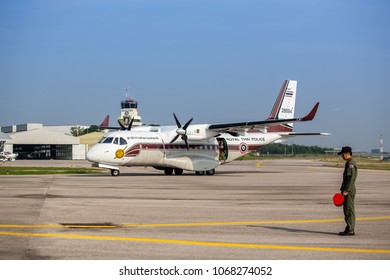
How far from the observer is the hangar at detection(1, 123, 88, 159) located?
10400 centimetres

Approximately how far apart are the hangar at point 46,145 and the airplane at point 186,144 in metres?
62.6

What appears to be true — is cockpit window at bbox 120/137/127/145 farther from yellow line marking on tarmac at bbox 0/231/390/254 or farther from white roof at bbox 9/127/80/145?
white roof at bbox 9/127/80/145

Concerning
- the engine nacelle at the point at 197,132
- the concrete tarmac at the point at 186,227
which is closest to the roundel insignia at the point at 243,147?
the engine nacelle at the point at 197,132

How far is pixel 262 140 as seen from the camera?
44094 mm

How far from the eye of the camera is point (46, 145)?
106 metres

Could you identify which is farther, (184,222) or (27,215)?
(27,215)

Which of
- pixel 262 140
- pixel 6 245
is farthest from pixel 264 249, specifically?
pixel 262 140

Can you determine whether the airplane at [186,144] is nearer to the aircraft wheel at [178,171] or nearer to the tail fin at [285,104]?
the aircraft wheel at [178,171]

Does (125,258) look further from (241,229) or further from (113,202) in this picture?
(113,202)

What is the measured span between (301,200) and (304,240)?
9.15m

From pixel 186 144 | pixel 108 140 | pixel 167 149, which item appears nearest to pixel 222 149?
pixel 186 144

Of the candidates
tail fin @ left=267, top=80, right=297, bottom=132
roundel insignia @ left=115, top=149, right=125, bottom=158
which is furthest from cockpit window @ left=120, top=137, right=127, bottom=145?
tail fin @ left=267, top=80, right=297, bottom=132

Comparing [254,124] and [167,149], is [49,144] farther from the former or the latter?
[254,124]
